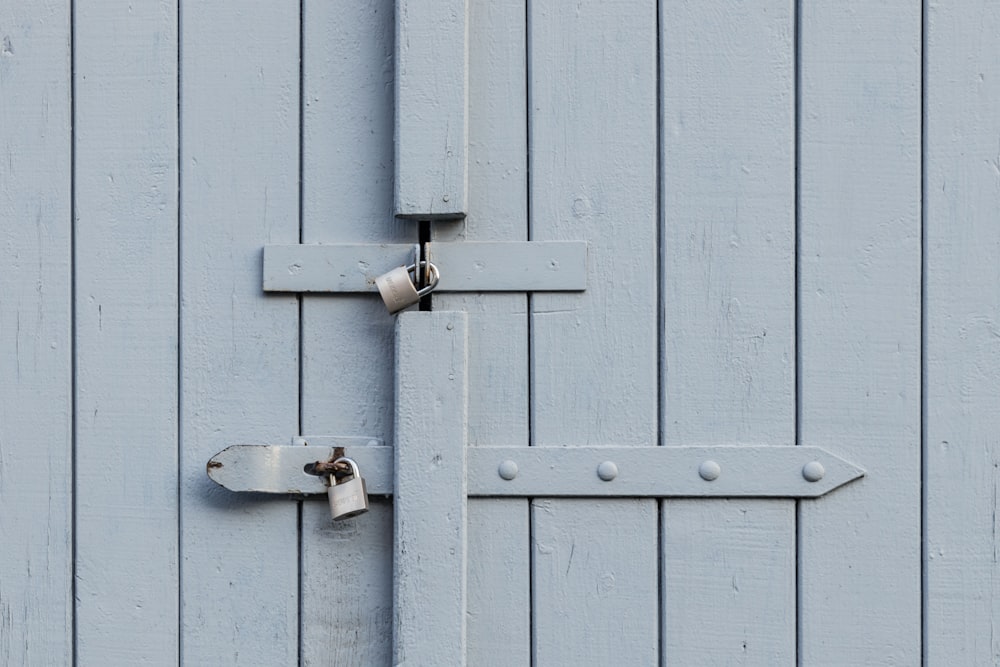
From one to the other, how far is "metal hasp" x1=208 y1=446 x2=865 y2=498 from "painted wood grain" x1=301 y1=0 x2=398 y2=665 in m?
0.04

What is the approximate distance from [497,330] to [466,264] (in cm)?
7

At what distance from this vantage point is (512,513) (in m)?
0.94

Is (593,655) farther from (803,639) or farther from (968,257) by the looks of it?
(968,257)

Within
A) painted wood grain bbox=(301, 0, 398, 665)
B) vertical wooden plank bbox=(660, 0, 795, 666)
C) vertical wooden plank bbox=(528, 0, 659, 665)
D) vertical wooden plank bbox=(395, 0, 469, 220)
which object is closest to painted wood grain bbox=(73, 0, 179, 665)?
painted wood grain bbox=(301, 0, 398, 665)

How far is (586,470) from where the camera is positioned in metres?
0.93

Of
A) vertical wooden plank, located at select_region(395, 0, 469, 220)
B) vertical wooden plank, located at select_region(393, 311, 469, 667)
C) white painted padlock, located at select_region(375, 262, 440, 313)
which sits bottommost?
vertical wooden plank, located at select_region(393, 311, 469, 667)

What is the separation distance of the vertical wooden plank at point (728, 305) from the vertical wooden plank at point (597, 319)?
0.8 inches

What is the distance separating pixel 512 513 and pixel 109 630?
429 millimetres

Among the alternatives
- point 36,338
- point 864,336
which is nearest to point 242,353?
point 36,338

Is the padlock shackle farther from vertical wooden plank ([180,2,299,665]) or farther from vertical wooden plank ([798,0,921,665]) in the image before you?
vertical wooden plank ([798,0,921,665])

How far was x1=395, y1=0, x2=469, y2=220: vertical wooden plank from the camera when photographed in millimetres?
922

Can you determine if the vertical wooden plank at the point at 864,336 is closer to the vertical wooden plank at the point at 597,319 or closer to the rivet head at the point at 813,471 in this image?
the rivet head at the point at 813,471

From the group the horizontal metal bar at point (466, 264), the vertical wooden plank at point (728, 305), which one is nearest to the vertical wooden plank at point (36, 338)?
the horizontal metal bar at point (466, 264)

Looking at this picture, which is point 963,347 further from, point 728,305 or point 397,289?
point 397,289
